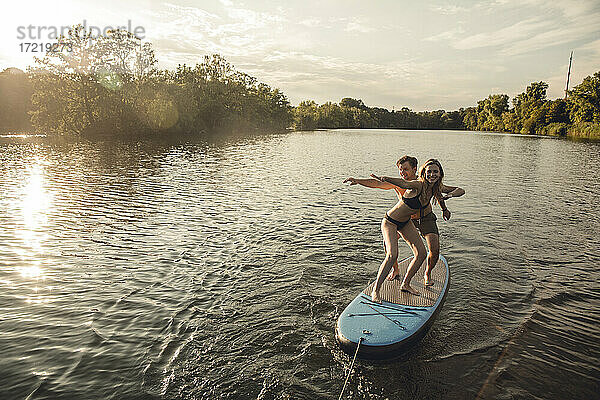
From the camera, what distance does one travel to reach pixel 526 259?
1073 centimetres

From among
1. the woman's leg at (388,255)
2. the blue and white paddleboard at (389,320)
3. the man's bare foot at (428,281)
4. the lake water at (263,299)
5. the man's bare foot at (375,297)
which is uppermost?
the woman's leg at (388,255)

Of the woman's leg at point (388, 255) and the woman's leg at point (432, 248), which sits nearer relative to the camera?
the woman's leg at point (388, 255)

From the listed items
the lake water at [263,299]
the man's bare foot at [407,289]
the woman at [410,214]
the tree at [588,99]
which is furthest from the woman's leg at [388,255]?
the tree at [588,99]

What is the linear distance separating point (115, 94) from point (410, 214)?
235ft

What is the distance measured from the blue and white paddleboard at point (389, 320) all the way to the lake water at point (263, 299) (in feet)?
1.11

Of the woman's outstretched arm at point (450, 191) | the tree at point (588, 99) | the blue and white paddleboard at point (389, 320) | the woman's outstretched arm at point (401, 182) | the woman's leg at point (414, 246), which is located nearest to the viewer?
the blue and white paddleboard at point (389, 320)

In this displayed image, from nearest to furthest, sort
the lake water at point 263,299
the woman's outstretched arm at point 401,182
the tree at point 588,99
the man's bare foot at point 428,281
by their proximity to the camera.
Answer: the lake water at point 263,299 → the woman's outstretched arm at point 401,182 → the man's bare foot at point 428,281 → the tree at point 588,99

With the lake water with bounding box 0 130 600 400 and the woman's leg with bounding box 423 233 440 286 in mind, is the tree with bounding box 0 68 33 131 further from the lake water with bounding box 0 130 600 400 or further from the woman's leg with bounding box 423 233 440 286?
the woman's leg with bounding box 423 233 440 286

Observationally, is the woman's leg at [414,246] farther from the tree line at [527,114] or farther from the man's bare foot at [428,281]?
the tree line at [527,114]

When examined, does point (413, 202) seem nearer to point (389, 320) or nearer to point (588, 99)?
point (389, 320)

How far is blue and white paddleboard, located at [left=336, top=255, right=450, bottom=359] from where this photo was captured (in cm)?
565

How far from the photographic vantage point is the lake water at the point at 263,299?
550 cm

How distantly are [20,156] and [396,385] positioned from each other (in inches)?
1535

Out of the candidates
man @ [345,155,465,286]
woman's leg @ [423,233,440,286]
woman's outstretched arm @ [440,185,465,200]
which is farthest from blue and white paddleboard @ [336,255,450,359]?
woman's outstretched arm @ [440,185,465,200]
